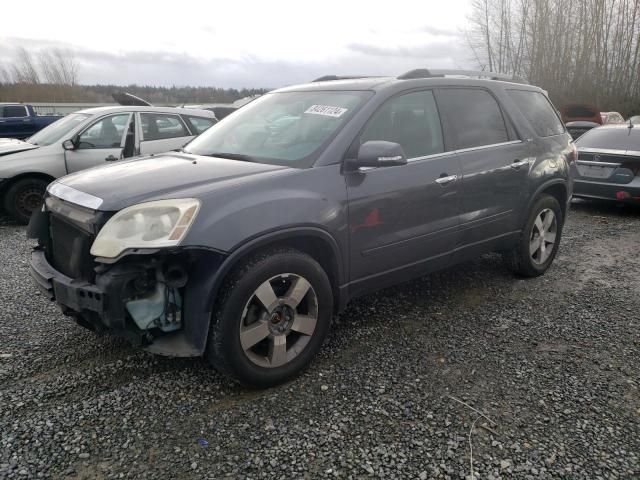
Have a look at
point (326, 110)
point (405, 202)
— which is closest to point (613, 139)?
point (405, 202)

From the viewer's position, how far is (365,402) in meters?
2.77

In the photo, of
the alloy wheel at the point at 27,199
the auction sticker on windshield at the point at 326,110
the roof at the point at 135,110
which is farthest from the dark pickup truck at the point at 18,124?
the auction sticker on windshield at the point at 326,110

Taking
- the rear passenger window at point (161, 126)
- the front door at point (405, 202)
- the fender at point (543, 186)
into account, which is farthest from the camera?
the rear passenger window at point (161, 126)

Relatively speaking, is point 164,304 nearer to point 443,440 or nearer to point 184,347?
point 184,347

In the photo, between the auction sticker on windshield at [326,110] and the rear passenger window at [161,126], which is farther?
the rear passenger window at [161,126]

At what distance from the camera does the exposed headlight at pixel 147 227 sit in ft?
8.10

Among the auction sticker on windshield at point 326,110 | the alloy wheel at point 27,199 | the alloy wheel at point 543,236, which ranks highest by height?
the auction sticker on windshield at point 326,110

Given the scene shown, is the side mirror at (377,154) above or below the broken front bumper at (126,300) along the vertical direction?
above

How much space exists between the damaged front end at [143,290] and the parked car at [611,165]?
682 cm

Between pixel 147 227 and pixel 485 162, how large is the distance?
8.74 ft

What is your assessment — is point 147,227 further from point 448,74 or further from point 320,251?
point 448,74

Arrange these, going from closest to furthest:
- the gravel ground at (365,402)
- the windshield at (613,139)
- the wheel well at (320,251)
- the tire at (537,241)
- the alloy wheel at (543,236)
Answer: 1. the gravel ground at (365,402)
2. the wheel well at (320,251)
3. the tire at (537,241)
4. the alloy wheel at (543,236)
5. the windshield at (613,139)

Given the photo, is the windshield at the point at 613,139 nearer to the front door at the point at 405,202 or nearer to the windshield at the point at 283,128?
the front door at the point at 405,202

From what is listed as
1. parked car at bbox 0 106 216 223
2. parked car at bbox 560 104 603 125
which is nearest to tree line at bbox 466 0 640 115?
parked car at bbox 560 104 603 125
